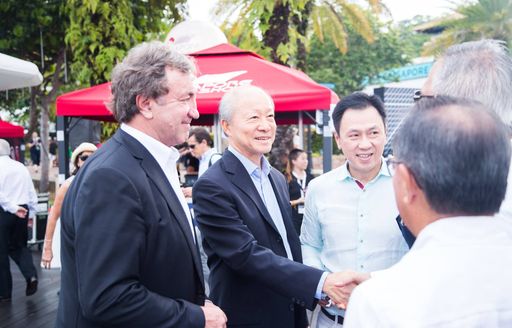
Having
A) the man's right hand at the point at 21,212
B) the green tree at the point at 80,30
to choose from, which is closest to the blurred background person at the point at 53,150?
the green tree at the point at 80,30

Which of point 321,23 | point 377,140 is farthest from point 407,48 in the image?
point 377,140

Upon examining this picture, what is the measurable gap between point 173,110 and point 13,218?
521cm

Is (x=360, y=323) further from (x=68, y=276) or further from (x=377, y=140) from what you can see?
(x=377, y=140)

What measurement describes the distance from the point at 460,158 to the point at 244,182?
1454 millimetres

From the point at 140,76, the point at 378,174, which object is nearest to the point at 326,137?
the point at 378,174

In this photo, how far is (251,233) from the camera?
2340mm

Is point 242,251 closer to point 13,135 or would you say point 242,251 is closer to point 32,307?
point 32,307

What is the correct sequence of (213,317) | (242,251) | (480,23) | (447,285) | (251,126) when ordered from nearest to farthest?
(447,285) < (213,317) < (242,251) < (251,126) < (480,23)

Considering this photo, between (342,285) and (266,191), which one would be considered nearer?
(342,285)

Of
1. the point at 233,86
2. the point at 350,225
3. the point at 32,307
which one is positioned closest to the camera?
the point at 350,225

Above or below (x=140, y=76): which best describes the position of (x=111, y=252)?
below

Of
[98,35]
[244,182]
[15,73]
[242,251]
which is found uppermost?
[98,35]

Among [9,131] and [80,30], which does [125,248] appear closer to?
[80,30]

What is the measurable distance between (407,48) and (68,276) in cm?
3321
